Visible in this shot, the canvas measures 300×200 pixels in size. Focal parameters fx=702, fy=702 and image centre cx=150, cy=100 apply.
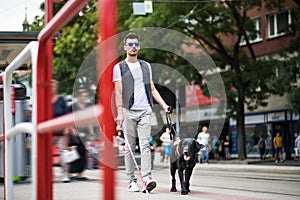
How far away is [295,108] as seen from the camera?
98.2ft

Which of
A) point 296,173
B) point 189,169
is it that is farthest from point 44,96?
point 296,173

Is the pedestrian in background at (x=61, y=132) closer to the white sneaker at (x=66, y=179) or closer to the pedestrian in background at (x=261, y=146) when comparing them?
the white sneaker at (x=66, y=179)

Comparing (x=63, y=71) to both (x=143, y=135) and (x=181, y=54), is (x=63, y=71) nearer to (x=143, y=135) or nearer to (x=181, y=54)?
(x=143, y=135)

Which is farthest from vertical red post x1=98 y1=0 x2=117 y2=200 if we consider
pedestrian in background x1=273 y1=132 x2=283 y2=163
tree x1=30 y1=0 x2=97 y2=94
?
pedestrian in background x1=273 y1=132 x2=283 y2=163

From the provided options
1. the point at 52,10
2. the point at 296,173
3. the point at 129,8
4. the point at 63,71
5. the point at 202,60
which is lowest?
the point at 296,173

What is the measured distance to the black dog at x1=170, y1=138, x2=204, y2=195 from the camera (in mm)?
8984

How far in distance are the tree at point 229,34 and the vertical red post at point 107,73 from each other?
2940 centimetres

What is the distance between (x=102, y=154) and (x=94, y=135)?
0.29 feet

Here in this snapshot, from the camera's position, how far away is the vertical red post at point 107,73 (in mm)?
1981

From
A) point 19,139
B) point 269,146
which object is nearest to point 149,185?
point 19,139

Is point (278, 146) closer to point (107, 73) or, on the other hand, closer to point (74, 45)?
point (74, 45)

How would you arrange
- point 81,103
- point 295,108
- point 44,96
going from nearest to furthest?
point 81,103 < point 44,96 < point 295,108

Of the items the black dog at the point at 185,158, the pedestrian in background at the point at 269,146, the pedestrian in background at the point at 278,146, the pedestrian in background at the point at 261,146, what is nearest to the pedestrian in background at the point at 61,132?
the black dog at the point at 185,158

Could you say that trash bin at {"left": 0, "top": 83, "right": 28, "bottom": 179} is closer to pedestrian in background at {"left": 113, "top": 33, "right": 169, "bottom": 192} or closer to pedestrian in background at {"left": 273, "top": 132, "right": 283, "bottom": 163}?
pedestrian in background at {"left": 113, "top": 33, "right": 169, "bottom": 192}
